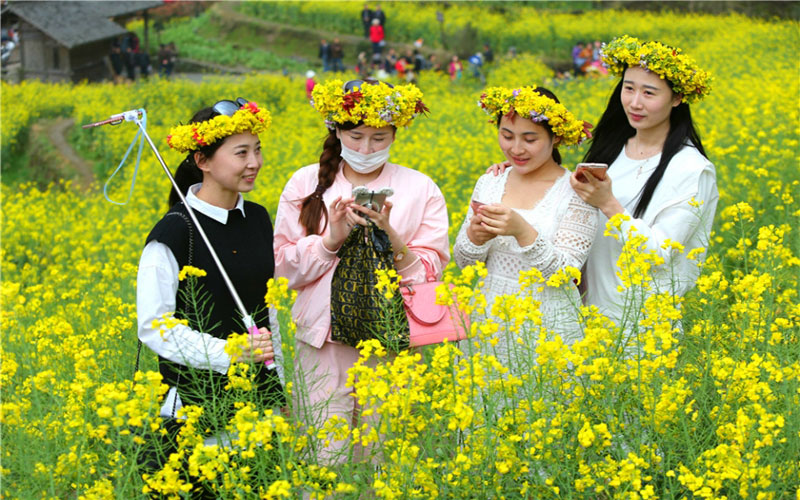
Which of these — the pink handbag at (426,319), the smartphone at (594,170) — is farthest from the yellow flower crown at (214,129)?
the smartphone at (594,170)

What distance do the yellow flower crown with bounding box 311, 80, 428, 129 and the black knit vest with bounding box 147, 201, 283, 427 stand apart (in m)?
0.49

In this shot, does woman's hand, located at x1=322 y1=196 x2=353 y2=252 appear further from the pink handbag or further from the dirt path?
the dirt path

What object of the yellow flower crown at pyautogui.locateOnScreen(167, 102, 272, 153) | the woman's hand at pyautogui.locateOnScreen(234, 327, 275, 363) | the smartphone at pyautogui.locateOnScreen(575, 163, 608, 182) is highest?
the yellow flower crown at pyautogui.locateOnScreen(167, 102, 272, 153)

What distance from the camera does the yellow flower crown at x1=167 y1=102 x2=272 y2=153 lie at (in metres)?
2.79

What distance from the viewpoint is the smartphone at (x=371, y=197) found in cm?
289

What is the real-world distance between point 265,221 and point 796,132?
17.9 ft

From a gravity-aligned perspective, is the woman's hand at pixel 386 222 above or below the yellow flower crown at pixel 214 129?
below

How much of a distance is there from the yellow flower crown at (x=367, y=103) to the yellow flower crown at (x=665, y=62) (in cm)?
84

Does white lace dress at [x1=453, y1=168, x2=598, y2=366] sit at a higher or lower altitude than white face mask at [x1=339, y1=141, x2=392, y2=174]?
lower

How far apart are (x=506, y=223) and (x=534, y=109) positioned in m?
0.44

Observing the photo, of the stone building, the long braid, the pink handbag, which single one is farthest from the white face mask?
the stone building

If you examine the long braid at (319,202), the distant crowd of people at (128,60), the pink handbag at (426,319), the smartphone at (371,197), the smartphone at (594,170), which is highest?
the smartphone at (594,170)

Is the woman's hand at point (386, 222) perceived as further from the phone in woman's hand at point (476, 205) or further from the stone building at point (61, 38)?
the stone building at point (61, 38)

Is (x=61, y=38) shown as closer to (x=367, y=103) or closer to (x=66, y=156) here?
(x=66, y=156)
